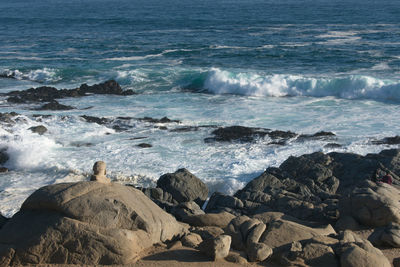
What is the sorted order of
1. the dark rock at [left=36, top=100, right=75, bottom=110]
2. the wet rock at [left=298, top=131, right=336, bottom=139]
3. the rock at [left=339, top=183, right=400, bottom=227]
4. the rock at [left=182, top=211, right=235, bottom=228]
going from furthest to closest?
the dark rock at [left=36, top=100, right=75, bottom=110] < the wet rock at [left=298, top=131, right=336, bottom=139] < the rock at [left=339, top=183, right=400, bottom=227] < the rock at [left=182, top=211, right=235, bottom=228]

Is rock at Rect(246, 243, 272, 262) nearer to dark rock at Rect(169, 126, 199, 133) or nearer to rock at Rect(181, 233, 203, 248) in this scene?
rock at Rect(181, 233, 203, 248)

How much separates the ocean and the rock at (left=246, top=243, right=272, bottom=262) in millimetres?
6826

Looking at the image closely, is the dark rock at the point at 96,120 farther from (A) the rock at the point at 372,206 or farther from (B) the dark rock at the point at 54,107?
(A) the rock at the point at 372,206

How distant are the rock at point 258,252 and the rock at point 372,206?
3452 millimetres

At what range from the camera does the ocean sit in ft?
59.4

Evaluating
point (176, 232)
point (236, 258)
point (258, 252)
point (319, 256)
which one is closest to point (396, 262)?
point (319, 256)

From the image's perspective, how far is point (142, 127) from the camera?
2247 centimetres

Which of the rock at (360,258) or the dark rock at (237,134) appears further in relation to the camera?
the dark rock at (237,134)

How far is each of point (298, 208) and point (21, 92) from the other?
2112 centimetres

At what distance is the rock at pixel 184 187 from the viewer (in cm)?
1431

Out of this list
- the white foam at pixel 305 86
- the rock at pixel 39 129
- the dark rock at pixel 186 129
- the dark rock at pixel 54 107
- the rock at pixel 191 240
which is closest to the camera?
the rock at pixel 191 240

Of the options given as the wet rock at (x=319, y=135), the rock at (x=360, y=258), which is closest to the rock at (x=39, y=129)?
the wet rock at (x=319, y=135)

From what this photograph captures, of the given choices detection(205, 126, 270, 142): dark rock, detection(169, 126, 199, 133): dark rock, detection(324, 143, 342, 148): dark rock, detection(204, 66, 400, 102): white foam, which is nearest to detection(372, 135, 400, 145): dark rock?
detection(324, 143, 342, 148): dark rock

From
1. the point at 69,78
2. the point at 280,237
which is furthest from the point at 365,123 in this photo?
the point at 69,78
